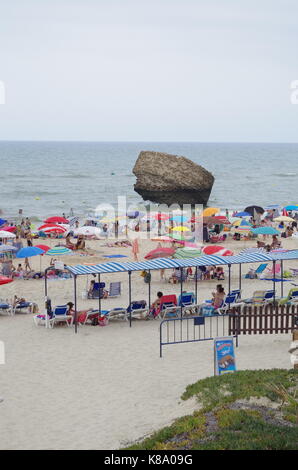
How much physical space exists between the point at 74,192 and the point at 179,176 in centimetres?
2714

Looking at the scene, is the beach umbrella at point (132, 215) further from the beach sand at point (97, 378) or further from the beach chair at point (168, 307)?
the beach chair at point (168, 307)

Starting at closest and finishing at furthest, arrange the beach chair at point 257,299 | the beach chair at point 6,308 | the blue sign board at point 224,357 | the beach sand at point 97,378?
the beach sand at point 97,378, the blue sign board at point 224,357, the beach chair at point 257,299, the beach chair at point 6,308

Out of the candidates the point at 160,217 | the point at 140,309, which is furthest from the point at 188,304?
the point at 160,217

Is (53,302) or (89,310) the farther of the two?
(53,302)

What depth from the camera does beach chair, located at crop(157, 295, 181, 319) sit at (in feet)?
58.4

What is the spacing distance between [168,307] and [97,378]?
17.0 feet

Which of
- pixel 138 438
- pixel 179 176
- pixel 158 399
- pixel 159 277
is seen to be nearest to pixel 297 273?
pixel 159 277

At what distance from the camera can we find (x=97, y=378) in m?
13.0

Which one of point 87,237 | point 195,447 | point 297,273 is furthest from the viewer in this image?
point 87,237

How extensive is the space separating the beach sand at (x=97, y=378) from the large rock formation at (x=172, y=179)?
33.5 meters

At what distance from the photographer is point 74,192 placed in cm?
7638

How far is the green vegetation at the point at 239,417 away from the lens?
850cm

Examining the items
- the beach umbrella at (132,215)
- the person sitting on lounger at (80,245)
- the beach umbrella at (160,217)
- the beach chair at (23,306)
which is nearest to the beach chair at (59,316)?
the beach chair at (23,306)

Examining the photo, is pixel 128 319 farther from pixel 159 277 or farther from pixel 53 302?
pixel 159 277
